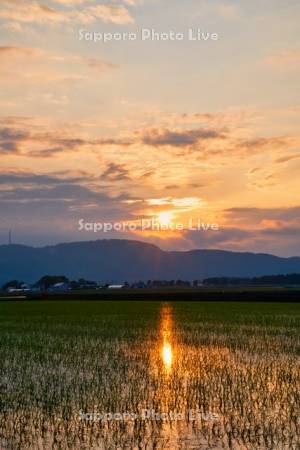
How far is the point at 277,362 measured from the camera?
2247 cm

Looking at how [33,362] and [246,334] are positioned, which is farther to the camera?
[246,334]

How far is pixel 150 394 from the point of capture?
1605cm

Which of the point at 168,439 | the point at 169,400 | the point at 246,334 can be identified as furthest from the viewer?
the point at 246,334

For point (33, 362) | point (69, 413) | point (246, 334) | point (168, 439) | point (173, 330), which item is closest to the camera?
point (168, 439)

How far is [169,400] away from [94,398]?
6.42 feet

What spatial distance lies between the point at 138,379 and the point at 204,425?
5.68m

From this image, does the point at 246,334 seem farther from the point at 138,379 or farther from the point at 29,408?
the point at 29,408

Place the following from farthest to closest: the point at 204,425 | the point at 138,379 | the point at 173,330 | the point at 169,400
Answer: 1. the point at 173,330
2. the point at 138,379
3. the point at 169,400
4. the point at 204,425

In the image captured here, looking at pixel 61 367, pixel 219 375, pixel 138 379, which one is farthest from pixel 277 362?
pixel 61 367

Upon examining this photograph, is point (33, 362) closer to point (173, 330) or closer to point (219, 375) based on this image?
point (219, 375)

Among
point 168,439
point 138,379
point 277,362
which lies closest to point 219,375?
point 138,379

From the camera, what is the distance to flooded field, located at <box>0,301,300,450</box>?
1199cm

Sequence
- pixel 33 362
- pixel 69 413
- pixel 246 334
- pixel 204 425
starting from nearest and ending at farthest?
pixel 204 425
pixel 69 413
pixel 33 362
pixel 246 334

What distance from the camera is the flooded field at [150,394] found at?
11992mm
